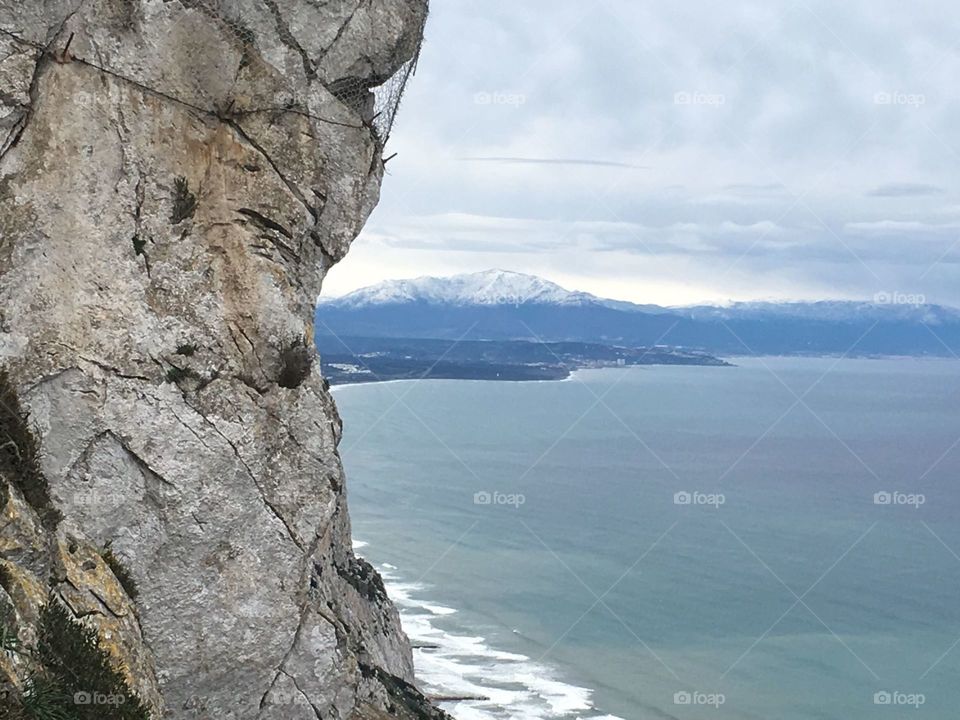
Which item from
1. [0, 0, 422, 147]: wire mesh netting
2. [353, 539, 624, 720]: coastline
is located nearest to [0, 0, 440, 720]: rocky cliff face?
[0, 0, 422, 147]: wire mesh netting

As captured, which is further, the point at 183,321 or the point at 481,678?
the point at 481,678

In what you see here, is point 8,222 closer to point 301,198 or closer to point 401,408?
point 301,198

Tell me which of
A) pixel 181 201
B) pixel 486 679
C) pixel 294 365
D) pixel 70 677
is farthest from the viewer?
pixel 486 679

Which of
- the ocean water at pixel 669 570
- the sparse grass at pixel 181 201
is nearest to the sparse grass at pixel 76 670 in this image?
the sparse grass at pixel 181 201

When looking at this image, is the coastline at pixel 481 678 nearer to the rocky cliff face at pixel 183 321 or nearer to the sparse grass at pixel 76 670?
the rocky cliff face at pixel 183 321

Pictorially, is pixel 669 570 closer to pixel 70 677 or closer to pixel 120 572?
pixel 120 572

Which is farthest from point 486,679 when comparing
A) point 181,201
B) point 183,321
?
point 181,201
